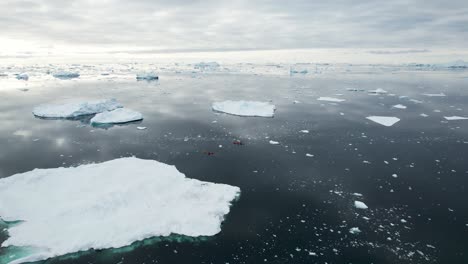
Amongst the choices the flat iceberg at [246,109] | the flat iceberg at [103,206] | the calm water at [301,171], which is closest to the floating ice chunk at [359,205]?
the calm water at [301,171]

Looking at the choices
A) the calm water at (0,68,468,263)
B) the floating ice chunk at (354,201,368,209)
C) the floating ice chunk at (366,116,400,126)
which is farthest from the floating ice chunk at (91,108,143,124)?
the floating ice chunk at (366,116,400,126)

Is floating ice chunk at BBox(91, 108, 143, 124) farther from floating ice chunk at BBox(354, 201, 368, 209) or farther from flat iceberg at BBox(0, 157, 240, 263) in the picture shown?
floating ice chunk at BBox(354, 201, 368, 209)

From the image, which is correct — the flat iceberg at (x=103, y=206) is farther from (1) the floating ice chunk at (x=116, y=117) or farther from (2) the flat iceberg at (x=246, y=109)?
(2) the flat iceberg at (x=246, y=109)

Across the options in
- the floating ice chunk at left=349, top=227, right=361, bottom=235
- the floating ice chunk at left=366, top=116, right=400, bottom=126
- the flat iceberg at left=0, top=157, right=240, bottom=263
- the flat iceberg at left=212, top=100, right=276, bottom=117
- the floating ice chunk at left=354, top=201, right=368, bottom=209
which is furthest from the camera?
the flat iceberg at left=212, top=100, right=276, bottom=117

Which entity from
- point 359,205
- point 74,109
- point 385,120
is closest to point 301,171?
point 359,205

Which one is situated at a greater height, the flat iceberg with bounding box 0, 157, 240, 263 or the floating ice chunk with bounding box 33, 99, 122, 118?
the floating ice chunk with bounding box 33, 99, 122, 118

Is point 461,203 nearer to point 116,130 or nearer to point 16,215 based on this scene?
point 16,215
